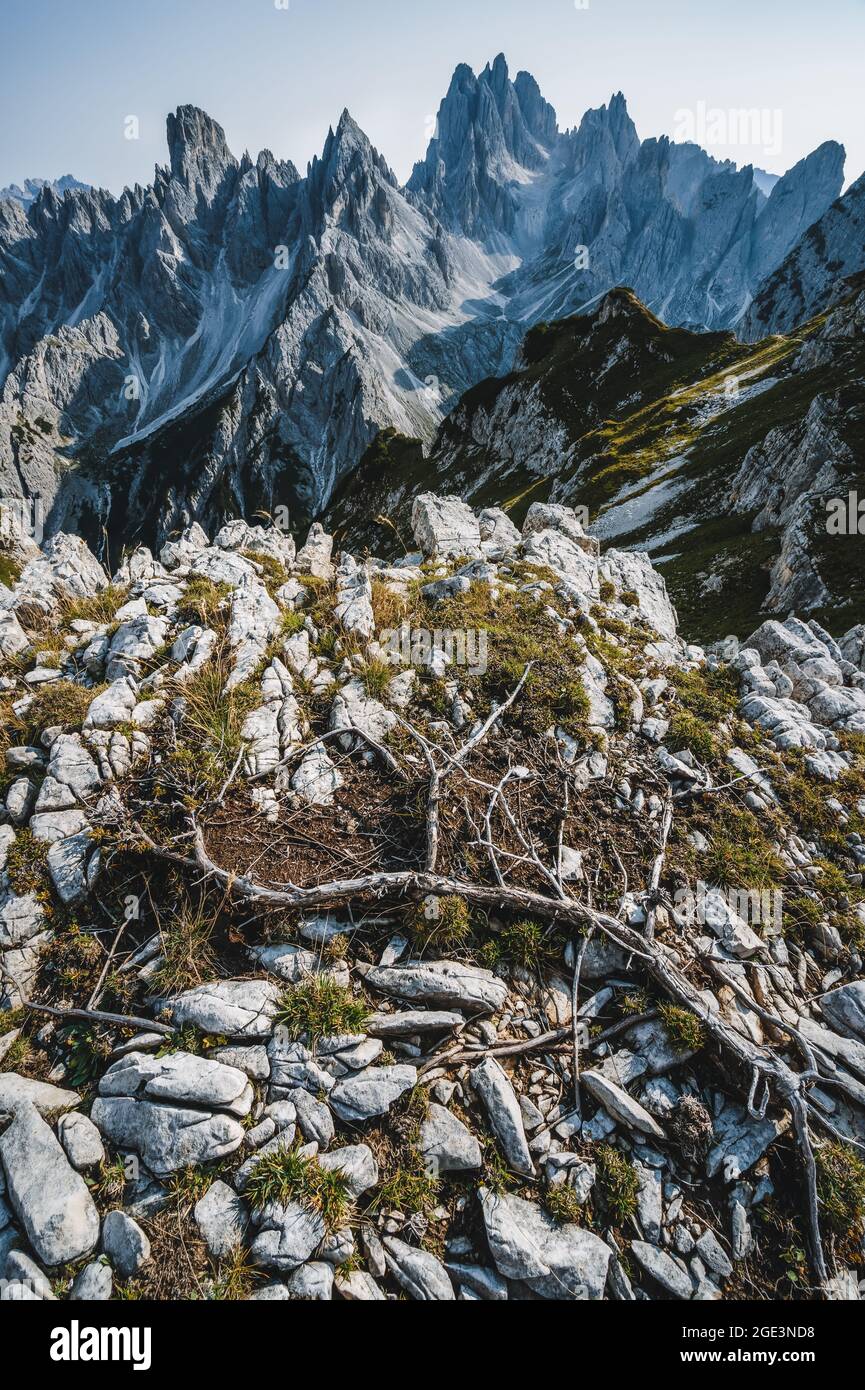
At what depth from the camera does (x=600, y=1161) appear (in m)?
4.51

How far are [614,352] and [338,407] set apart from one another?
327ft

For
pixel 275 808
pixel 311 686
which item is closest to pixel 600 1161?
pixel 275 808

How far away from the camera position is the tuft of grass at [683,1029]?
503 centimetres

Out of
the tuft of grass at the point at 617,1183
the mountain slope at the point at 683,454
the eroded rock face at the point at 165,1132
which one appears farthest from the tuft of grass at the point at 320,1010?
the mountain slope at the point at 683,454

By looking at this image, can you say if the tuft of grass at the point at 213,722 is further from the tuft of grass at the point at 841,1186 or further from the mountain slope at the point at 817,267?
the mountain slope at the point at 817,267

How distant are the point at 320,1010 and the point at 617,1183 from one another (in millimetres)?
2841

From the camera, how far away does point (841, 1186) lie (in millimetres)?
4461

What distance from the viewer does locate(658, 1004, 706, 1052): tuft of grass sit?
16.5 ft

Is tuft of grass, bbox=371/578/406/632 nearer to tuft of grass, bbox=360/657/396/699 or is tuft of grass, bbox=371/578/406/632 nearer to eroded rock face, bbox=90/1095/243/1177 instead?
tuft of grass, bbox=360/657/396/699

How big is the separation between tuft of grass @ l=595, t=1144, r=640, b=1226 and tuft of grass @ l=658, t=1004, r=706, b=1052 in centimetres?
109

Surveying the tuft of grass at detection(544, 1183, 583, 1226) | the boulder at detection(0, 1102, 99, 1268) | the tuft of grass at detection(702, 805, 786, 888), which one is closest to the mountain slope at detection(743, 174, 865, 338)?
the tuft of grass at detection(702, 805, 786, 888)

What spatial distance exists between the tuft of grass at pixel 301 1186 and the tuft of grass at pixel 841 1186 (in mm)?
3934

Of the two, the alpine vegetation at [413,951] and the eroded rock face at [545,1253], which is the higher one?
the alpine vegetation at [413,951]
